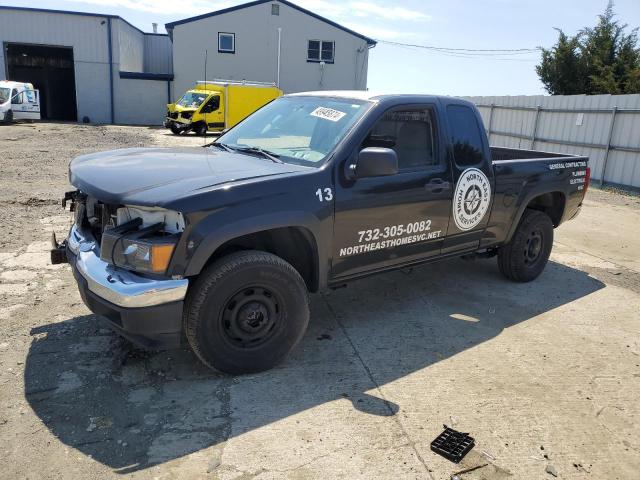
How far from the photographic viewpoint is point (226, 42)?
112ft

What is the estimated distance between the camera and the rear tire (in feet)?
18.2

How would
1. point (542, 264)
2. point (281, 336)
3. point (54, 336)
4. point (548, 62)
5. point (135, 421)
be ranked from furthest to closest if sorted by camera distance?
point (548, 62)
point (542, 264)
point (54, 336)
point (281, 336)
point (135, 421)

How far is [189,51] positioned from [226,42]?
2.43 metres

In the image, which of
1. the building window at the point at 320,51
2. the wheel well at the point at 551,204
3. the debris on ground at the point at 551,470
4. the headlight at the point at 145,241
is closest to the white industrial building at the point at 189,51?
the building window at the point at 320,51

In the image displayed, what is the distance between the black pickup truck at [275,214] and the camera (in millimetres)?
3053

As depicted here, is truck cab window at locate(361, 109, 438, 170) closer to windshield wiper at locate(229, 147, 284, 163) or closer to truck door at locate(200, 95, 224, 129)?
windshield wiper at locate(229, 147, 284, 163)

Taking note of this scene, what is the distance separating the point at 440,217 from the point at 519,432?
188cm

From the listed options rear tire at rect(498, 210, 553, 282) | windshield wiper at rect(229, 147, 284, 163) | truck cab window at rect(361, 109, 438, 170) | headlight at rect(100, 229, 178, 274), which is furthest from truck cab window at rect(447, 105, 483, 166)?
headlight at rect(100, 229, 178, 274)

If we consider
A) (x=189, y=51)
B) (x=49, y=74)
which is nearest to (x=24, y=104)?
(x=189, y=51)

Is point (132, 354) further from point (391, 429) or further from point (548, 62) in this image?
point (548, 62)

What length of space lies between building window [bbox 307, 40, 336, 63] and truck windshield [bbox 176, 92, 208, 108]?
1137 centimetres

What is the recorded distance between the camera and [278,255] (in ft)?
12.3

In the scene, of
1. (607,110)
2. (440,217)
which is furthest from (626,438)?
(607,110)

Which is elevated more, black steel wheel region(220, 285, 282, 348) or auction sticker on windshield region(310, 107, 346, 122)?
auction sticker on windshield region(310, 107, 346, 122)
